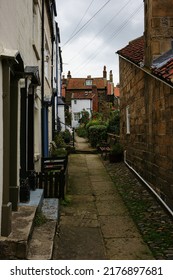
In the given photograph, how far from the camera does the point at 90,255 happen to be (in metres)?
4.50

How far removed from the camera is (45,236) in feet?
15.6

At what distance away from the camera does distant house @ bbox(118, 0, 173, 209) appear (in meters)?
6.57

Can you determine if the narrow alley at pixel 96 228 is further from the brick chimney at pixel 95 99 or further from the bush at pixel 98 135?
the brick chimney at pixel 95 99

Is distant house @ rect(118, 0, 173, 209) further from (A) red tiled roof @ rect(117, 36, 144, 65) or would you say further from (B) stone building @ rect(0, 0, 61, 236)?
(B) stone building @ rect(0, 0, 61, 236)

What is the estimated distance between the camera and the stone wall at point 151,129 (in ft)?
21.5

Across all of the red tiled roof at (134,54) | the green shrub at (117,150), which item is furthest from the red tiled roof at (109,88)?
the red tiled roof at (134,54)

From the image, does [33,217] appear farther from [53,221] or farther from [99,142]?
[99,142]

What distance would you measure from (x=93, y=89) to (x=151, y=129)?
4266 cm

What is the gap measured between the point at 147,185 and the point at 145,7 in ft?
17.8

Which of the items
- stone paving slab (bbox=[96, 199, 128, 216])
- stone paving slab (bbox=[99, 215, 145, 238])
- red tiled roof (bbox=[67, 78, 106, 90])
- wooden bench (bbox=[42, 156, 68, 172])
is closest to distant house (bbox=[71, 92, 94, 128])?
red tiled roof (bbox=[67, 78, 106, 90])

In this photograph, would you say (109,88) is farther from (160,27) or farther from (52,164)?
(160,27)

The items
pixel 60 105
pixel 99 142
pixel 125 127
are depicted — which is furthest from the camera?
pixel 60 105

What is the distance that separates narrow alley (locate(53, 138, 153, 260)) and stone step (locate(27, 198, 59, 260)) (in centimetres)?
18
